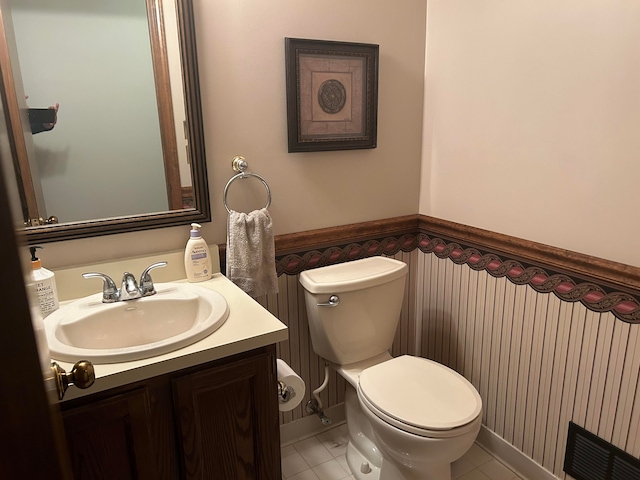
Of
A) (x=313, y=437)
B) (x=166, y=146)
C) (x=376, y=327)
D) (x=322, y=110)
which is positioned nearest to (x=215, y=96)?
(x=166, y=146)

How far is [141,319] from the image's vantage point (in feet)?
4.40

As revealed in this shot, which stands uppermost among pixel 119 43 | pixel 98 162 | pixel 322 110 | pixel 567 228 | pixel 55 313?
pixel 119 43

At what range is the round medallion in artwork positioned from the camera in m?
1.69

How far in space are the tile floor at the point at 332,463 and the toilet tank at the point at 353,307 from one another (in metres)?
0.44

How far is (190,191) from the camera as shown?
1527mm

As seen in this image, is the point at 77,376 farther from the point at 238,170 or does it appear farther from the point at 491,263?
the point at 491,263

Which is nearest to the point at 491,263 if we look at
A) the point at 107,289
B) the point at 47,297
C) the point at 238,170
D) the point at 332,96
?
the point at 332,96

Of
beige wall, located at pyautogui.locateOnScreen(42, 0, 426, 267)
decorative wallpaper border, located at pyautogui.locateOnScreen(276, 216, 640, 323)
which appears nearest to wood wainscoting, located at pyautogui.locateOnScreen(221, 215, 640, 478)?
decorative wallpaper border, located at pyautogui.locateOnScreen(276, 216, 640, 323)

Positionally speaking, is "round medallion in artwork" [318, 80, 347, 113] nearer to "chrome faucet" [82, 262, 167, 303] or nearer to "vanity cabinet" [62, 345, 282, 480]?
"chrome faucet" [82, 262, 167, 303]

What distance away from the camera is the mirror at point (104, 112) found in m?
1.26

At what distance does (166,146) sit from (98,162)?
0.21m

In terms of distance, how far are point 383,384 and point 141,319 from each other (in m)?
0.80

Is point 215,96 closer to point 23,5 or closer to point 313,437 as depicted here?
point 23,5

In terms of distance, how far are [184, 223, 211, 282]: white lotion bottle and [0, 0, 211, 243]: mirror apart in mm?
84
